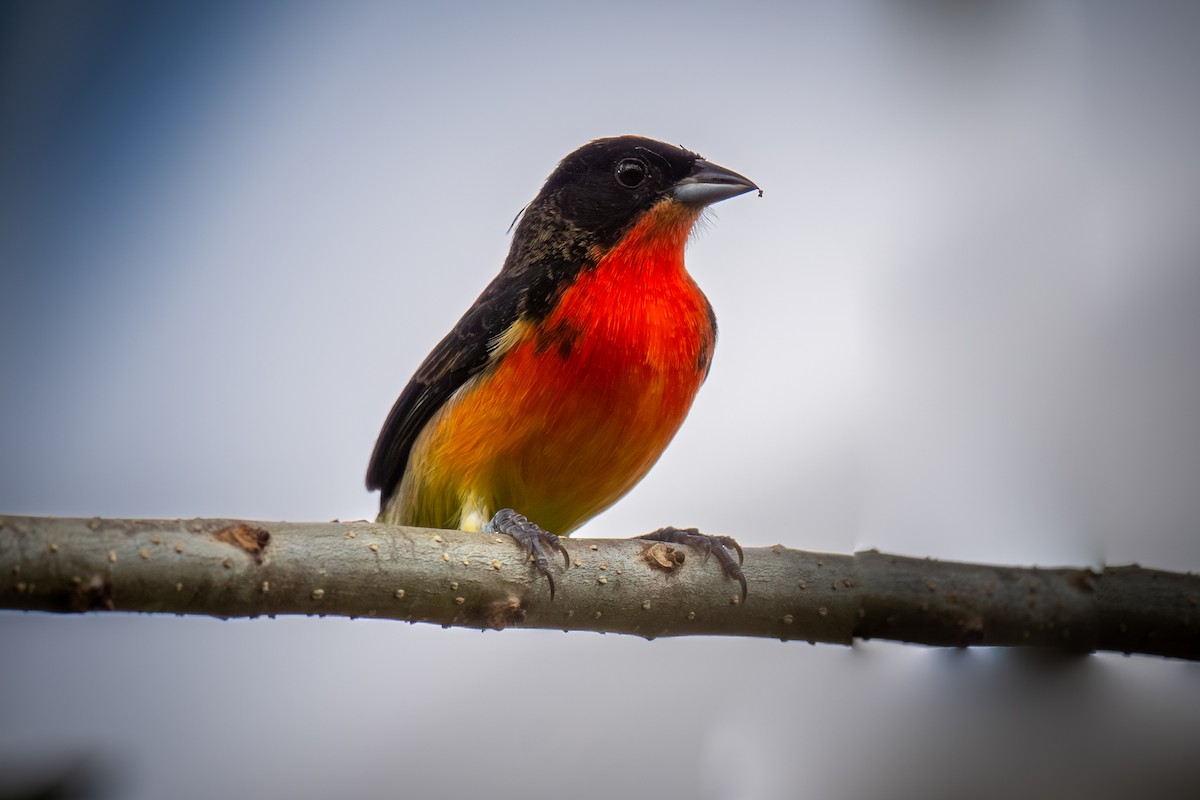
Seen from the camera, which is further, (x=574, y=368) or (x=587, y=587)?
(x=574, y=368)

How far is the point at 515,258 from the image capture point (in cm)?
545

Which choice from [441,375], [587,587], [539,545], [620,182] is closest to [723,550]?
[587,587]

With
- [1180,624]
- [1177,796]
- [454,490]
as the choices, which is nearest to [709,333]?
[454,490]

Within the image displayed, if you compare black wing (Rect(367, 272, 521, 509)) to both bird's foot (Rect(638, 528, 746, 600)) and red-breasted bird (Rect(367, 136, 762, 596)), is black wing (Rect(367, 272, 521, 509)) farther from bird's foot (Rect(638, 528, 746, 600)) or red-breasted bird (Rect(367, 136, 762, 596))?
bird's foot (Rect(638, 528, 746, 600))

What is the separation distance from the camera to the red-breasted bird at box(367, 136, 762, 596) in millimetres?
4520

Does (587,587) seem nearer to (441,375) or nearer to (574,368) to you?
(574,368)

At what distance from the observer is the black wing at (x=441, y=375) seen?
15.6 feet

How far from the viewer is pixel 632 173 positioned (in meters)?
5.22

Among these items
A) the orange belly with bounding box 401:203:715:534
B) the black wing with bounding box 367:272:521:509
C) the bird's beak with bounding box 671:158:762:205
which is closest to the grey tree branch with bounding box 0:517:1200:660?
the orange belly with bounding box 401:203:715:534

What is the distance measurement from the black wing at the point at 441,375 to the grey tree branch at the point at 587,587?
4.56ft

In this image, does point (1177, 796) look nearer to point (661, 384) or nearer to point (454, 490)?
point (661, 384)

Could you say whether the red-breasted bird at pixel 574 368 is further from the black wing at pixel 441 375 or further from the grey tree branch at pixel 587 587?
the grey tree branch at pixel 587 587

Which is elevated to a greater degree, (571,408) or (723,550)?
(571,408)

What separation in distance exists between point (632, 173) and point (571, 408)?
55.2 inches
